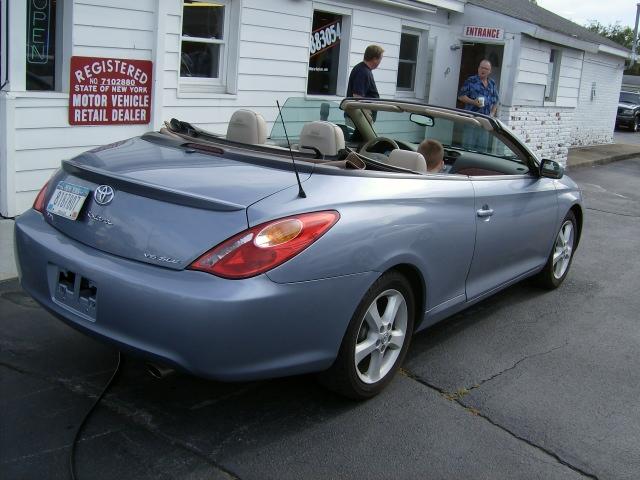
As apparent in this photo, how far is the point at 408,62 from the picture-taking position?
40.5 feet

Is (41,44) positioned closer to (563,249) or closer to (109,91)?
(109,91)

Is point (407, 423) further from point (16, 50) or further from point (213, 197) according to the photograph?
point (16, 50)

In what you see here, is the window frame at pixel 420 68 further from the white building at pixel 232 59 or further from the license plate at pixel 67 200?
the license plate at pixel 67 200

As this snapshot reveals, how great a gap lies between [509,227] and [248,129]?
1.78 m

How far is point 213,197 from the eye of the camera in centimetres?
304

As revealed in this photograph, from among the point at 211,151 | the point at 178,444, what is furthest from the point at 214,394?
the point at 211,151

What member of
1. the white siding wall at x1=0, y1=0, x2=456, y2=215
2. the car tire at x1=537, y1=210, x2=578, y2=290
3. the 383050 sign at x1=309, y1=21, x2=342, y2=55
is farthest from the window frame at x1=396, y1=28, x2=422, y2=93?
the car tire at x1=537, y1=210, x2=578, y2=290

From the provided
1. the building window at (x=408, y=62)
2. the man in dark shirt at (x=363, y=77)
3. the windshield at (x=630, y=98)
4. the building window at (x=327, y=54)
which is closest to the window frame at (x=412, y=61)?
the building window at (x=408, y=62)

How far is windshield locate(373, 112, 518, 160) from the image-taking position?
196 inches

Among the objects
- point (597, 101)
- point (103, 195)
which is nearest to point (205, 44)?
point (103, 195)

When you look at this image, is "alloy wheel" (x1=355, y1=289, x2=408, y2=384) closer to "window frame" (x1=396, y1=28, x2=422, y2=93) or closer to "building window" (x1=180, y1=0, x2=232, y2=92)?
"building window" (x1=180, y1=0, x2=232, y2=92)

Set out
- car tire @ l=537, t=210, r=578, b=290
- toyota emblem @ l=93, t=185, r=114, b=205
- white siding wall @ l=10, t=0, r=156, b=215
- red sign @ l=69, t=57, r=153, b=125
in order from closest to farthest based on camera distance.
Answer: toyota emblem @ l=93, t=185, r=114, b=205, car tire @ l=537, t=210, r=578, b=290, white siding wall @ l=10, t=0, r=156, b=215, red sign @ l=69, t=57, r=153, b=125

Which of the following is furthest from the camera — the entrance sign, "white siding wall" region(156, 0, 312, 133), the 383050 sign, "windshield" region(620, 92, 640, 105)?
"windshield" region(620, 92, 640, 105)

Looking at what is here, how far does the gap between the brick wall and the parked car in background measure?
18154mm
